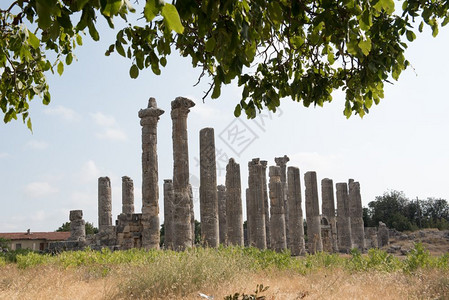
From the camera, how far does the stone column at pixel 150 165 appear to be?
68.4 feet

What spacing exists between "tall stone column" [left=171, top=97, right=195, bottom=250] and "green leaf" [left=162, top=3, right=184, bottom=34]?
1703 centimetres

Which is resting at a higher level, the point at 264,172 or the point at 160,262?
the point at 264,172

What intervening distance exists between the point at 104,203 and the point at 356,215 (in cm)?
2001

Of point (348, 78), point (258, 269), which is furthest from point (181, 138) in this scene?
point (348, 78)

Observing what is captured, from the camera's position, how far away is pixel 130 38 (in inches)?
209

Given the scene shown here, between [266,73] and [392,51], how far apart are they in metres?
1.61

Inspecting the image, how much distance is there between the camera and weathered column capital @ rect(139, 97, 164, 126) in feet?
68.5

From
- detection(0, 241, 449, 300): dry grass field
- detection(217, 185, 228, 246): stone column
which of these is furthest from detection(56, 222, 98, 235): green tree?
detection(0, 241, 449, 300): dry grass field

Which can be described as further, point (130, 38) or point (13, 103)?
point (13, 103)

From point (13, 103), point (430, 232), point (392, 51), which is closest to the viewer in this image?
point (392, 51)

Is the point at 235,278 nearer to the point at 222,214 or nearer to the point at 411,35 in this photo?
the point at 411,35

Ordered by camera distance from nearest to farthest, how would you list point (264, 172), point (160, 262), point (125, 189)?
point (160, 262)
point (125, 189)
point (264, 172)

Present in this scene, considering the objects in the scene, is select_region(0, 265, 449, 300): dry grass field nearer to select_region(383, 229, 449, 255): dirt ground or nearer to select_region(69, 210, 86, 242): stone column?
select_region(69, 210, 86, 242): stone column

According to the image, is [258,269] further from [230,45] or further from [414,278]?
[230,45]
